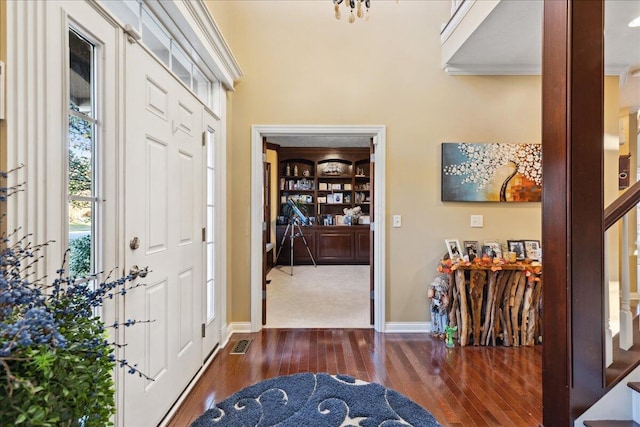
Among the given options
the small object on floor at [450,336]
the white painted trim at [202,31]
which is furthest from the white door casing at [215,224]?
the small object on floor at [450,336]

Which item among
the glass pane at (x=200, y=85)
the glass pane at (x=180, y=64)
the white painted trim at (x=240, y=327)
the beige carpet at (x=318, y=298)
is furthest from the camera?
the beige carpet at (x=318, y=298)

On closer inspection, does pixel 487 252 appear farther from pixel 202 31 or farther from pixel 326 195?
pixel 326 195

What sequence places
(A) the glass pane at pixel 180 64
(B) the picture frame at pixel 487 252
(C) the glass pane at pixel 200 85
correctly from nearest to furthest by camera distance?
(A) the glass pane at pixel 180 64
(C) the glass pane at pixel 200 85
(B) the picture frame at pixel 487 252

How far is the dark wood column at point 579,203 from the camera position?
130 cm

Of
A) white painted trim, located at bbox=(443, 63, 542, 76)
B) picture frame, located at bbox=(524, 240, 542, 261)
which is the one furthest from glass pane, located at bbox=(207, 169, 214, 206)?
picture frame, located at bbox=(524, 240, 542, 261)

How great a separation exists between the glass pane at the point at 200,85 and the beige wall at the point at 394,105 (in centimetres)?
36

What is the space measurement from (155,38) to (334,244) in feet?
16.9

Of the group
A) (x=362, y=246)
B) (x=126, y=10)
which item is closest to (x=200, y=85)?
(x=126, y=10)

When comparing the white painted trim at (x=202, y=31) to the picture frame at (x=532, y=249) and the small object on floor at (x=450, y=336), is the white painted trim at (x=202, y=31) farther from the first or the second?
the picture frame at (x=532, y=249)

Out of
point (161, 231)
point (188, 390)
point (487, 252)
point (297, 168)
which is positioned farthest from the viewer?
point (297, 168)

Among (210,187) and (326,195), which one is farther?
(326,195)

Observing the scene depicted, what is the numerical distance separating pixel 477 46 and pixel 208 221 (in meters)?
2.85

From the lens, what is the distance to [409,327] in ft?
9.86

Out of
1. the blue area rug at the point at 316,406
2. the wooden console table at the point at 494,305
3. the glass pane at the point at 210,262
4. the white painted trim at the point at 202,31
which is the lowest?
the blue area rug at the point at 316,406
